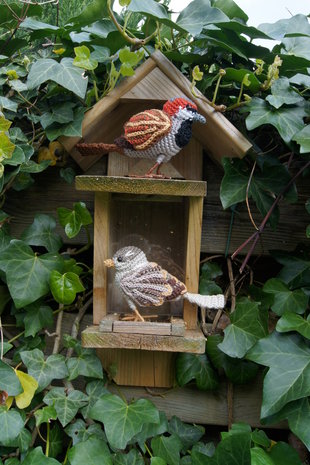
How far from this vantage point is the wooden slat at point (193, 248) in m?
0.97

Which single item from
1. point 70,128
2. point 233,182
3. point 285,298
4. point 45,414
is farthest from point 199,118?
point 45,414

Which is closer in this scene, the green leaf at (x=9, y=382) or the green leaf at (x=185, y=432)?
the green leaf at (x=9, y=382)

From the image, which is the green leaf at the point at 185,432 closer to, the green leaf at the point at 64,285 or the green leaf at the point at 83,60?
the green leaf at the point at 64,285

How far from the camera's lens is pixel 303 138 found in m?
0.94

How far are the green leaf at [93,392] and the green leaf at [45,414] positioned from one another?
2.7 inches

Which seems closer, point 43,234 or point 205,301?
point 205,301

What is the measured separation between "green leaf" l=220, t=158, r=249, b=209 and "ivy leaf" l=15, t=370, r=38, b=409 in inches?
21.2

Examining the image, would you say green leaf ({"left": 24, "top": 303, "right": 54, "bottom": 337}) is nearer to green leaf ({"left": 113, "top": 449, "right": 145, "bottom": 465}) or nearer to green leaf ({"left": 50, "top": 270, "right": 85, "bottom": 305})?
green leaf ({"left": 50, "top": 270, "right": 85, "bottom": 305})

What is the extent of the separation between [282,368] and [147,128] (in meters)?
0.52

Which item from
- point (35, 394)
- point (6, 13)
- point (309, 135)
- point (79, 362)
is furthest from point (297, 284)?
point (6, 13)

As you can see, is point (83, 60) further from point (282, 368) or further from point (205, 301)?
point (282, 368)

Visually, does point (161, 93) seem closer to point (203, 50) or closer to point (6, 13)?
point (203, 50)

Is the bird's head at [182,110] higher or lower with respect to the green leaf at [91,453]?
higher

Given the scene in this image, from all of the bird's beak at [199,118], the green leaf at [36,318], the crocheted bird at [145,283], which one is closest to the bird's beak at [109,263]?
the crocheted bird at [145,283]
